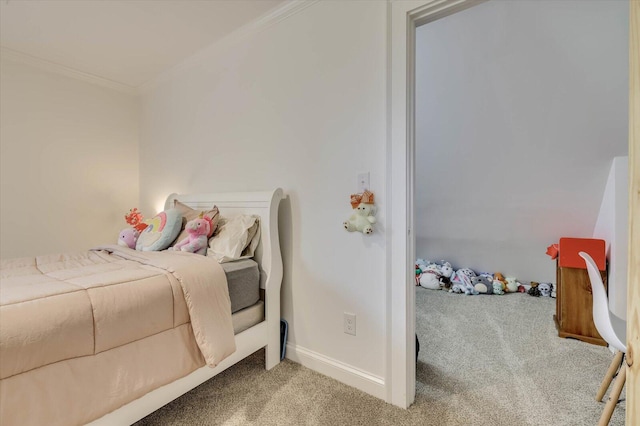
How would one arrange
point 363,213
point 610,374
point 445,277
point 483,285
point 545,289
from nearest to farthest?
point 610,374
point 363,213
point 545,289
point 483,285
point 445,277

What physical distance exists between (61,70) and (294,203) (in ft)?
9.02

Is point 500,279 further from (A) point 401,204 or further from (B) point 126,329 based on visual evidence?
(B) point 126,329

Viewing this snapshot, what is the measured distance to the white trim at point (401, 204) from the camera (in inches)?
56.5

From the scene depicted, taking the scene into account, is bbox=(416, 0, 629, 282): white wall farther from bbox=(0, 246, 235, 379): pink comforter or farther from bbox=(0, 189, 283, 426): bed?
bbox=(0, 246, 235, 379): pink comforter

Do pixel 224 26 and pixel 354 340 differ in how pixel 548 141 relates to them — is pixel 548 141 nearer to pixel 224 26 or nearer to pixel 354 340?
pixel 354 340

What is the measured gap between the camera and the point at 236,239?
1773 mm

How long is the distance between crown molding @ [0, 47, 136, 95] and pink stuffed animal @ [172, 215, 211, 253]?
2327 millimetres

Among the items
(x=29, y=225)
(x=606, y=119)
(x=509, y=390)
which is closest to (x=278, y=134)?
(x=509, y=390)

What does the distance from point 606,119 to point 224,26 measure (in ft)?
10.3

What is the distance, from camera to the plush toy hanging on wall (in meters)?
1.52

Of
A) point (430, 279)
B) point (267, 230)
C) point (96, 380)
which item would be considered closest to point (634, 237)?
point (267, 230)

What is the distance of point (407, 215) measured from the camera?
1457mm

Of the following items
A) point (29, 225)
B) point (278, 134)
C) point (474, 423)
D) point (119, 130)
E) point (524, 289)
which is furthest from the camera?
point (524, 289)

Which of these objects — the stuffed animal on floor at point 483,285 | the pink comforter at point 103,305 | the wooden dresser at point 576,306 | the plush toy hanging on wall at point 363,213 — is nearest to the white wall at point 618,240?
the wooden dresser at point 576,306
